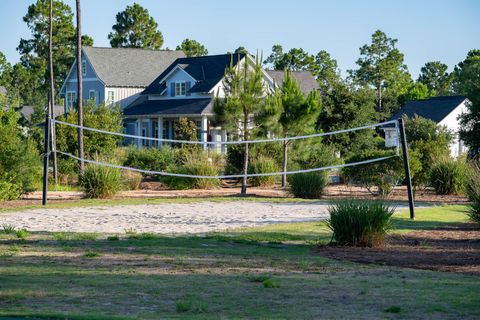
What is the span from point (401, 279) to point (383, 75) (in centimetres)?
6620

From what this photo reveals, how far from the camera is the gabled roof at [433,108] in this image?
5322cm

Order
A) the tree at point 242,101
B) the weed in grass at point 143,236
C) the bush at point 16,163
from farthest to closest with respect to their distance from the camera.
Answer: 1. the tree at point 242,101
2. the bush at point 16,163
3. the weed in grass at point 143,236

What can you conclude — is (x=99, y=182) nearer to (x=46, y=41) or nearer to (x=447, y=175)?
(x=447, y=175)

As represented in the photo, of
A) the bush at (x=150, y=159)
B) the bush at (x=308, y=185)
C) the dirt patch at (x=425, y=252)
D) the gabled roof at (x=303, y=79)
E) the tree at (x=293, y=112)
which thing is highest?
the gabled roof at (x=303, y=79)

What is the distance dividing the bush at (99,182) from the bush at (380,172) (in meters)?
7.76

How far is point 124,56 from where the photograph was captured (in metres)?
65.2

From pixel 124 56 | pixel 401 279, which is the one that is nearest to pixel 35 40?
pixel 124 56

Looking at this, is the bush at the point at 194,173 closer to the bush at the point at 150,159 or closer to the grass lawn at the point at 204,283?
the bush at the point at 150,159

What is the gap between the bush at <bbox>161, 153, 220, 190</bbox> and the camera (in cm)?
3005

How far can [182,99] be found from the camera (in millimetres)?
55688

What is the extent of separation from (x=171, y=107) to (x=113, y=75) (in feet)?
33.9

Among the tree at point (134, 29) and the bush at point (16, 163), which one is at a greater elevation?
the tree at point (134, 29)

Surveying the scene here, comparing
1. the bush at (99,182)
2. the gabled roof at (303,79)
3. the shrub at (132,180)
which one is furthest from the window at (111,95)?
the bush at (99,182)

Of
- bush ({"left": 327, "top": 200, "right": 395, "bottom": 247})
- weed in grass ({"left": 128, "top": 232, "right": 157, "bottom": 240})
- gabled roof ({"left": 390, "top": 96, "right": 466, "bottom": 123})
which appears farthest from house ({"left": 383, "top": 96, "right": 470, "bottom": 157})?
weed in grass ({"left": 128, "top": 232, "right": 157, "bottom": 240})
